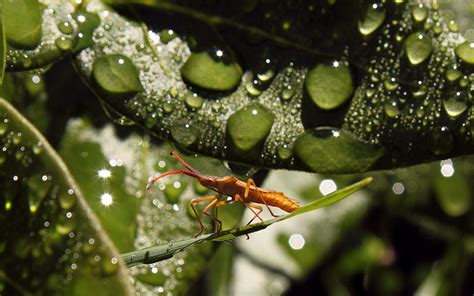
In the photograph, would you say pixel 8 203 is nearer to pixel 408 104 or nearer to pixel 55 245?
pixel 55 245

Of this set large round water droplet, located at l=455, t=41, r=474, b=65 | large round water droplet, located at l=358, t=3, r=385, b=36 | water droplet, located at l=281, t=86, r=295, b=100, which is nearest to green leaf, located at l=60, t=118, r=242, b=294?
water droplet, located at l=281, t=86, r=295, b=100

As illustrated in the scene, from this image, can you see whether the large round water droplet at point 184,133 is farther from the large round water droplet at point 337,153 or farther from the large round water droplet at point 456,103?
the large round water droplet at point 456,103

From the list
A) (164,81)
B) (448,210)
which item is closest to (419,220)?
(448,210)

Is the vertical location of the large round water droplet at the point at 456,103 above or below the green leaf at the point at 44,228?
above

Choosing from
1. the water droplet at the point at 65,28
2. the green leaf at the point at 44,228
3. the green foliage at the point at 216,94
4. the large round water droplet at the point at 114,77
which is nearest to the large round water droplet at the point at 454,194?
the green foliage at the point at 216,94

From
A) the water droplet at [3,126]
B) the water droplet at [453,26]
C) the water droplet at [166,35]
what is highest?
the water droplet at [453,26]

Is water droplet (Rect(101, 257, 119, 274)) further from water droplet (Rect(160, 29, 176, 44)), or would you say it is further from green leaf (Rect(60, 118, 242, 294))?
water droplet (Rect(160, 29, 176, 44))

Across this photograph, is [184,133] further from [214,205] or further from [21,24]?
[21,24]

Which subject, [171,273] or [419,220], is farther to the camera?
[419,220]
